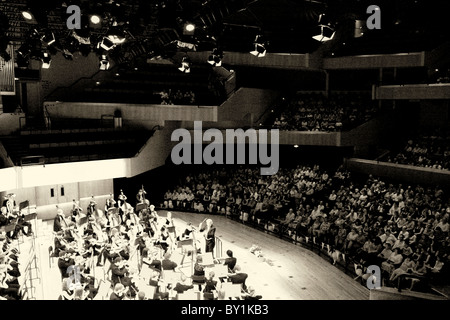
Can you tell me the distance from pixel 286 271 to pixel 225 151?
851 centimetres

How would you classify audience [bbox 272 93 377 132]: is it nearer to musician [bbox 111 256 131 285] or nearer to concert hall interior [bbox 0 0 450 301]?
concert hall interior [bbox 0 0 450 301]

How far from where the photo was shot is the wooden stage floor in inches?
352

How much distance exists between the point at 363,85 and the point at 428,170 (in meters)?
6.58

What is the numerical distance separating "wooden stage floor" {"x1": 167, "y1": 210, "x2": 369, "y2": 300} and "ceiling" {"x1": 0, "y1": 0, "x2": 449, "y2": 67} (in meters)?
5.42

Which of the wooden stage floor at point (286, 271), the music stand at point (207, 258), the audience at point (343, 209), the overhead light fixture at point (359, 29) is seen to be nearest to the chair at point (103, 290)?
the music stand at point (207, 258)

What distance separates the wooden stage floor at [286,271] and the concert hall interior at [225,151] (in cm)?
6

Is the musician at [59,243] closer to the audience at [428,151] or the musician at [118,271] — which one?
the musician at [118,271]

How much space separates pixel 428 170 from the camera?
12984 mm

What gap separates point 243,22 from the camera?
18391mm

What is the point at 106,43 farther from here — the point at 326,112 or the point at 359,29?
the point at 359,29

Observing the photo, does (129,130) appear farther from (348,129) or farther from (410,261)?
(410,261)

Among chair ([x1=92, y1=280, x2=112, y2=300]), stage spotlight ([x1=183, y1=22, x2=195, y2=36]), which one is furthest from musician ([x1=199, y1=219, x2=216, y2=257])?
stage spotlight ([x1=183, y1=22, x2=195, y2=36])

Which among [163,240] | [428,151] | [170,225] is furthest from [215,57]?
[428,151]
